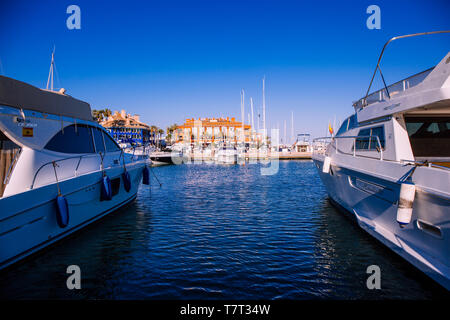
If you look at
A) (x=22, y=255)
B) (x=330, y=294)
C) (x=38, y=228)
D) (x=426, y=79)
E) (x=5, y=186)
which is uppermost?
(x=426, y=79)

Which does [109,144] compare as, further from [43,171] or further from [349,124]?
[349,124]

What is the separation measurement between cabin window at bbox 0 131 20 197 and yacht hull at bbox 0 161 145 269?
3.00 feet

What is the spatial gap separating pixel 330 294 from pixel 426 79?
5166 millimetres

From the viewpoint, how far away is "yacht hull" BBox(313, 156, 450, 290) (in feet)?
15.9

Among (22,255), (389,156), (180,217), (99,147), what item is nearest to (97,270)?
(22,255)

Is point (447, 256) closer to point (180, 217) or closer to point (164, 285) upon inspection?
point (164, 285)

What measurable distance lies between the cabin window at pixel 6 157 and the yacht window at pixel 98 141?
349 centimetres

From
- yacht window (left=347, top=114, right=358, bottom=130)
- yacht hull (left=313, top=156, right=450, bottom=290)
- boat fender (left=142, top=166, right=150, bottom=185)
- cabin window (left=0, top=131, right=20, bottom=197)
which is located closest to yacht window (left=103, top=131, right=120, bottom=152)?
boat fender (left=142, top=166, right=150, bottom=185)

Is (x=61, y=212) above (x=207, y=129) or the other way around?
the other way around

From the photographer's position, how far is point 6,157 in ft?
21.4

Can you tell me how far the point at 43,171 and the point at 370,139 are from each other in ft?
29.8

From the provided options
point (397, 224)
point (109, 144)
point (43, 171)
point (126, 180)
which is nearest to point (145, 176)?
point (126, 180)

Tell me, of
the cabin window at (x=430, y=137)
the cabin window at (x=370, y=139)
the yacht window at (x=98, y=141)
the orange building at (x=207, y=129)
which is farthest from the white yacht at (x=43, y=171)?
the orange building at (x=207, y=129)

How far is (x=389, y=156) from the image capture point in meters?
7.14
